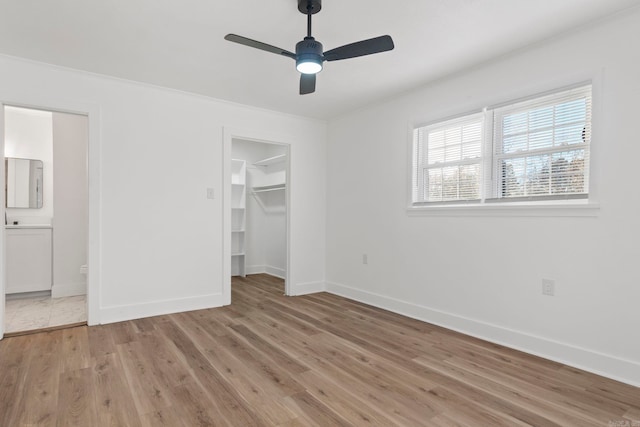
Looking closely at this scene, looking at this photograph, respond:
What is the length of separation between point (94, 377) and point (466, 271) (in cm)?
317

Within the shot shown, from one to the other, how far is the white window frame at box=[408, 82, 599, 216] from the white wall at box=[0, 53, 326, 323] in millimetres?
2264

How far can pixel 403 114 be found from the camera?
3.99 m

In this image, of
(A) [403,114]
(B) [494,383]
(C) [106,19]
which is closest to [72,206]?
(C) [106,19]

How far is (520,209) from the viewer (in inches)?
115

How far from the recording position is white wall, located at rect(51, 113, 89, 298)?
4.57 m

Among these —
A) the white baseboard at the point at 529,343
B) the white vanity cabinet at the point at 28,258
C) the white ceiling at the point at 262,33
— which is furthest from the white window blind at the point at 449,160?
the white vanity cabinet at the point at 28,258

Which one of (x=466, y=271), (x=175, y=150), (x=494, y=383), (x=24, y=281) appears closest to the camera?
(x=494, y=383)

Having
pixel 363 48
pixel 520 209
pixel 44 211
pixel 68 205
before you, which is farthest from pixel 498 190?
pixel 44 211

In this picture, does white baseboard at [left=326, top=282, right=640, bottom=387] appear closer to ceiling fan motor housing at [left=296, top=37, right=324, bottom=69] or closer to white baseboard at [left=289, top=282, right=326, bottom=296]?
white baseboard at [left=289, top=282, right=326, bottom=296]

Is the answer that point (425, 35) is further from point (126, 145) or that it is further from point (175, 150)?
point (126, 145)

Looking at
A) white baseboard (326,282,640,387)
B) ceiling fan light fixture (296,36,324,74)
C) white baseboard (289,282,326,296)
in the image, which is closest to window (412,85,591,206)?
white baseboard (326,282,640,387)

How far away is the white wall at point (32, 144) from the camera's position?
4785 mm

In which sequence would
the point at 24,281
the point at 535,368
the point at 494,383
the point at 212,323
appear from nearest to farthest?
the point at 494,383
the point at 535,368
the point at 212,323
the point at 24,281

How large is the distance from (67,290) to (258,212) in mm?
3127
